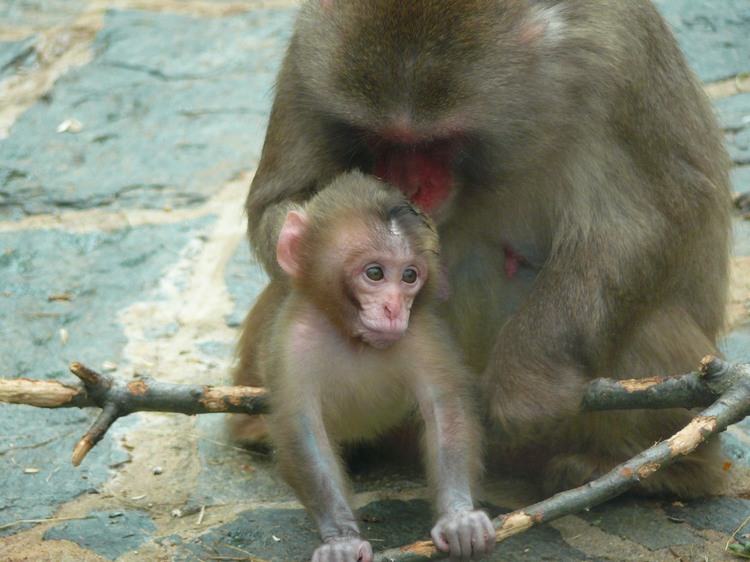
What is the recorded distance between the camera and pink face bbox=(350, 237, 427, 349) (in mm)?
3764

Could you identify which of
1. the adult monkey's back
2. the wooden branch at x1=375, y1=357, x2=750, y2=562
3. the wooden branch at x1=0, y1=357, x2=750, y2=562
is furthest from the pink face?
the wooden branch at x1=375, y1=357, x2=750, y2=562

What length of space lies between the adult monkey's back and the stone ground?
507 millimetres

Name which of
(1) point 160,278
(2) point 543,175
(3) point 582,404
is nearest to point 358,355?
(3) point 582,404

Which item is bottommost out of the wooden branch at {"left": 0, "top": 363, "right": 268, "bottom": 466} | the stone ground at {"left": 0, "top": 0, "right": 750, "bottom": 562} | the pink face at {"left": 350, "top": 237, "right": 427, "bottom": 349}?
the stone ground at {"left": 0, "top": 0, "right": 750, "bottom": 562}

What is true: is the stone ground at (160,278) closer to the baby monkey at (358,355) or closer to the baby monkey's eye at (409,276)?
the baby monkey at (358,355)

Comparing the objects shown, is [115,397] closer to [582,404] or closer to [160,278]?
[582,404]

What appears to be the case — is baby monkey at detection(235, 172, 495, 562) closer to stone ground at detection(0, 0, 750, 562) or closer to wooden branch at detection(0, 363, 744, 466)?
wooden branch at detection(0, 363, 744, 466)

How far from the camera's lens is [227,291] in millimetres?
6219

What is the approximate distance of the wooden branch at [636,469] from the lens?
3520 mm

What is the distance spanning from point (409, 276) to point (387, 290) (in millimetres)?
100

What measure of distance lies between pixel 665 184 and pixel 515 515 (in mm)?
1469

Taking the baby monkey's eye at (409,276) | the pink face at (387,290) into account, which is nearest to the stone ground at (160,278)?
the pink face at (387,290)

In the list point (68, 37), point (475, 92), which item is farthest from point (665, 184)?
point (68, 37)

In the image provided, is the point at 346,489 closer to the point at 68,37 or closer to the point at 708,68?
the point at 708,68
